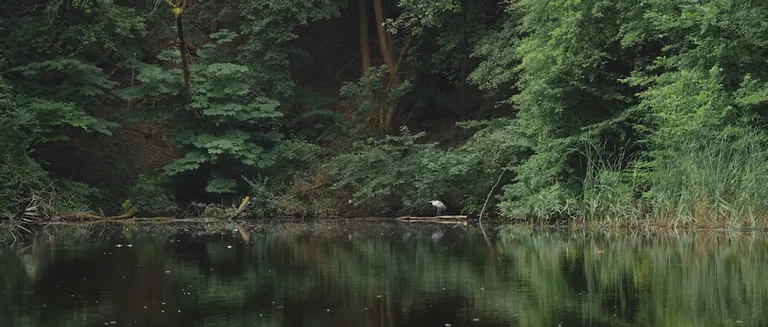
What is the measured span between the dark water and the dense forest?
2.62 metres

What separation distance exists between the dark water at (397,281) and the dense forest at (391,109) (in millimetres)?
2619

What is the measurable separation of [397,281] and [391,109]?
1758cm

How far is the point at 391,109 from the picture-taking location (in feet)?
89.9

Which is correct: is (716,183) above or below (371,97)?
below

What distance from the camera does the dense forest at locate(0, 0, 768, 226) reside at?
17047 millimetres

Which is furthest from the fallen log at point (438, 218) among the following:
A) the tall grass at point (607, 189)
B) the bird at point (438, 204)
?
the tall grass at point (607, 189)

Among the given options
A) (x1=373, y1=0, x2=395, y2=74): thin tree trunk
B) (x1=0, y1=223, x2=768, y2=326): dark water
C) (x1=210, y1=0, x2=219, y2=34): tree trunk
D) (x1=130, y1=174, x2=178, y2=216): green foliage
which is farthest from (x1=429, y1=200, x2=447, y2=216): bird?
(x1=210, y1=0, x2=219, y2=34): tree trunk

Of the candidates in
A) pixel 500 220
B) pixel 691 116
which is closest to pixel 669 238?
pixel 691 116

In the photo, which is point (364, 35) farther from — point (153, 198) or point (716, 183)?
point (716, 183)

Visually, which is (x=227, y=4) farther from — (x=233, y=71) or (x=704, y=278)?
(x=704, y=278)

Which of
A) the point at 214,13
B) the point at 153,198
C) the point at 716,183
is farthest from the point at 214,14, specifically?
the point at 716,183

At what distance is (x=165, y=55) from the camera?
82.1 feet

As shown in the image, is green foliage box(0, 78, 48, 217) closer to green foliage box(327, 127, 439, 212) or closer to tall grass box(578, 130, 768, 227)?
green foliage box(327, 127, 439, 212)

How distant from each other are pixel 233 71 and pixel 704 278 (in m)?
16.9
